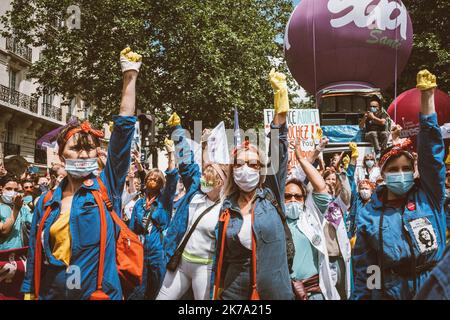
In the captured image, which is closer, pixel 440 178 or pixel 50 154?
pixel 440 178

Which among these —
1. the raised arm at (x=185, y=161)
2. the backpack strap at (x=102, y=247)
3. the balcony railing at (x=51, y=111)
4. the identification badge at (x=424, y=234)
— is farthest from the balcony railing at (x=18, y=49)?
the identification badge at (x=424, y=234)

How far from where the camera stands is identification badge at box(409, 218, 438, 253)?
332cm

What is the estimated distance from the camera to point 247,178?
12.7ft

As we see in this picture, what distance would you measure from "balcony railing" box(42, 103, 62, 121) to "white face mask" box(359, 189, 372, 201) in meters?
28.8

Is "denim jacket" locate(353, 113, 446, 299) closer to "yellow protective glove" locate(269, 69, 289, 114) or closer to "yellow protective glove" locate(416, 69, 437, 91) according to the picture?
"yellow protective glove" locate(416, 69, 437, 91)

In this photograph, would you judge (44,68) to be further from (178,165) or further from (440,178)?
(440,178)

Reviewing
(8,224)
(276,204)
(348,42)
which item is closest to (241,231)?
(276,204)

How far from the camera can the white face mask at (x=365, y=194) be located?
7.04 meters

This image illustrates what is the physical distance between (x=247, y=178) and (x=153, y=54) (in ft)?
61.1

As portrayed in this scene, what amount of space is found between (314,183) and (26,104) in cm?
2885

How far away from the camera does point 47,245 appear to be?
11.1 ft

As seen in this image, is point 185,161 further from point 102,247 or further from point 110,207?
point 102,247

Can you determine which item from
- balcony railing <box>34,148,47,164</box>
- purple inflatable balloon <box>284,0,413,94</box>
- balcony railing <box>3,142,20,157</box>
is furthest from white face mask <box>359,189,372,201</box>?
balcony railing <box>34,148,47,164</box>

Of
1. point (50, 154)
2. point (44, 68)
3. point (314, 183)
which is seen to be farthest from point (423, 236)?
point (44, 68)
